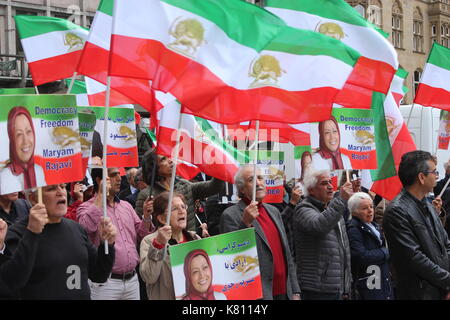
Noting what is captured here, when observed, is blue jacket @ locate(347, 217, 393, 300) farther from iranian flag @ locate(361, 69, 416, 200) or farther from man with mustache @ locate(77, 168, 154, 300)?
man with mustache @ locate(77, 168, 154, 300)

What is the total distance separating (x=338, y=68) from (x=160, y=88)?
4.90 ft

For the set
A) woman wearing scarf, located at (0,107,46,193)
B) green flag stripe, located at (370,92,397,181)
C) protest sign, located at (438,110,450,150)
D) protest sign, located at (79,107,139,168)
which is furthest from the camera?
protest sign, located at (438,110,450,150)

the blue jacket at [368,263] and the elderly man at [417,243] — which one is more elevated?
the elderly man at [417,243]

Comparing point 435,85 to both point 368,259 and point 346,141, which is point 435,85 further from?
point 368,259

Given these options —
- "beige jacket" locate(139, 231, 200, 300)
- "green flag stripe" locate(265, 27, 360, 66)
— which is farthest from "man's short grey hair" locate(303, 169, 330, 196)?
"beige jacket" locate(139, 231, 200, 300)

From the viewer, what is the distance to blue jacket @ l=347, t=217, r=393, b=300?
7559 mm

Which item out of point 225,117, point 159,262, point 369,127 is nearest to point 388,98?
point 369,127

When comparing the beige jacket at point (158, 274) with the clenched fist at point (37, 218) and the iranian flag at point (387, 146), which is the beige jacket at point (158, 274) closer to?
the clenched fist at point (37, 218)

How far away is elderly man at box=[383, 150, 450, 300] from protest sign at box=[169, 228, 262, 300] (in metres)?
1.14

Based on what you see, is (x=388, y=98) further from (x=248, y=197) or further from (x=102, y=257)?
(x=102, y=257)

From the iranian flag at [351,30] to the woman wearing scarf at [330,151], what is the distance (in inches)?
24.2

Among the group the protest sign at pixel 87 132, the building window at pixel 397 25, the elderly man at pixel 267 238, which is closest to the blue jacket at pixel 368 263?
the elderly man at pixel 267 238

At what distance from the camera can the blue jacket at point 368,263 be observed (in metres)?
7.56

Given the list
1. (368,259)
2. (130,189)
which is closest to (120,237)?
(368,259)
